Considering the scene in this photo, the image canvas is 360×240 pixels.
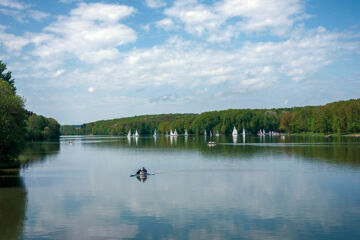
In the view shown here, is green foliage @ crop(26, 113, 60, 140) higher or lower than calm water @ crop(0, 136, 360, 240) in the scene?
higher

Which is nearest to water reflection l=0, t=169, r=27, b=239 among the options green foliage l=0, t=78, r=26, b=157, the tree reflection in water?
the tree reflection in water

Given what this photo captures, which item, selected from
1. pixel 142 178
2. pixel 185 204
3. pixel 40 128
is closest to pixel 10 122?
pixel 142 178

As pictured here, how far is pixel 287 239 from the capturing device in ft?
55.7

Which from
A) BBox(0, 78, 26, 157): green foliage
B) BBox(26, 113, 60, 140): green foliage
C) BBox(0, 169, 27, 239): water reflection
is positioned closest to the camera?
BBox(0, 169, 27, 239): water reflection

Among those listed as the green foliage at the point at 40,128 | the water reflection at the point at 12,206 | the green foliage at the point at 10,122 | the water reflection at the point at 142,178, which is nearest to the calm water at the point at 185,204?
the water reflection at the point at 12,206

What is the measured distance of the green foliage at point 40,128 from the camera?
405 ft

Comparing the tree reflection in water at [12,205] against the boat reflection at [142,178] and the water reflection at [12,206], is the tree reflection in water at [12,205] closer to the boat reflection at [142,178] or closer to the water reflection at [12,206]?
the water reflection at [12,206]

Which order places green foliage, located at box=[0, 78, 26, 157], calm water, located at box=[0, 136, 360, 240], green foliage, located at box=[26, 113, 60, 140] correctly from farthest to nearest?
green foliage, located at box=[26, 113, 60, 140]
green foliage, located at box=[0, 78, 26, 157]
calm water, located at box=[0, 136, 360, 240]

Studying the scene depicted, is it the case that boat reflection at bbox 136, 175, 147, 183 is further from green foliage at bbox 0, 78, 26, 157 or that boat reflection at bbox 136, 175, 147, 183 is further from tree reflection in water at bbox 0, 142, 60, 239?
green foliage at bbox 0, 78, 26, 157

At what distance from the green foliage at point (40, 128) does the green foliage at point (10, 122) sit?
244 ft

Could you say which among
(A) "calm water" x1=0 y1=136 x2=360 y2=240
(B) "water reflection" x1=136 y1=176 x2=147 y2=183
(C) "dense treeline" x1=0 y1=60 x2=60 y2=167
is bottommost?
(A) "calm water" x1=0 y1=136 x2=360 y2=240

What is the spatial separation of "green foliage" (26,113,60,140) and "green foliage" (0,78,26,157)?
244ft

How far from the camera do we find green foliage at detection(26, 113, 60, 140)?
123438mm

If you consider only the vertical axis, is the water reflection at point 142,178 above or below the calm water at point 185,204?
above
